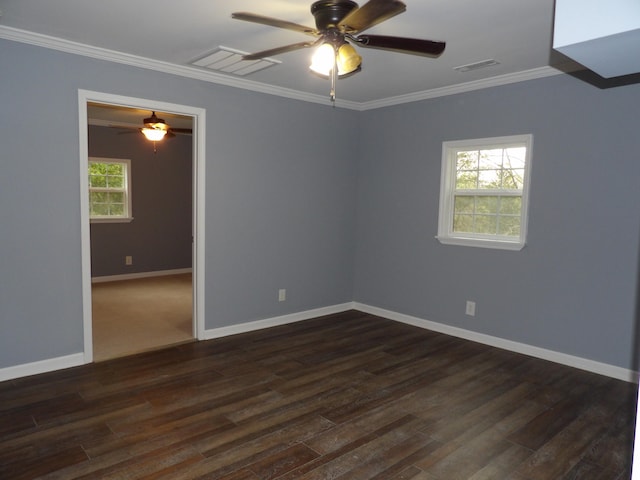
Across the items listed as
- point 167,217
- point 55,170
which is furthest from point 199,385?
point 167,217

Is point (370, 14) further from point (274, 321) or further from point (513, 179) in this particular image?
point (274, 321)

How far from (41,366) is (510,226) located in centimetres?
411

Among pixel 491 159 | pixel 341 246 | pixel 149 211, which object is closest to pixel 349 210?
pixel 341 246

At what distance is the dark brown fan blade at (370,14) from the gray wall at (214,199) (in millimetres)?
2222

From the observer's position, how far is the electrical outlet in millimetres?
4407

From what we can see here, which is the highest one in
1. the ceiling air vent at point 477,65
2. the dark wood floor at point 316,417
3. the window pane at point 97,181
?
the ceiling air vent at point 477,65

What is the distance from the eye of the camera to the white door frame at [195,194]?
11.4 feet

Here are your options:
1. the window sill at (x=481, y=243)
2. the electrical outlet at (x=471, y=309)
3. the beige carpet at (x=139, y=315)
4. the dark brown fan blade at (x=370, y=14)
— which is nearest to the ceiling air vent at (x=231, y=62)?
the dark brown fan blade at (x=370, y=14)

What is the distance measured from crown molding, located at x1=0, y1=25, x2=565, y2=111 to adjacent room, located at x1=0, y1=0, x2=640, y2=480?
0.02 meters

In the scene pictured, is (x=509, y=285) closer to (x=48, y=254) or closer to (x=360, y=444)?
(x=360, y=444)

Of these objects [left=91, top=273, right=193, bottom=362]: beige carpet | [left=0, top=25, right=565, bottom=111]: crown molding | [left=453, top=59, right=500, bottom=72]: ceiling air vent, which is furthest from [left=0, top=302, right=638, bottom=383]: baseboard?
[left=453, top=59, right=500, bottom=72]: ceiling air vent

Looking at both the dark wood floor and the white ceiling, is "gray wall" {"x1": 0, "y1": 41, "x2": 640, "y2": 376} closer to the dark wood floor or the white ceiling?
the white ceiling

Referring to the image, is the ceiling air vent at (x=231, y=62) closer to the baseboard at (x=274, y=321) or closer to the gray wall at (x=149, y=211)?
the baseboard at (x=274, y=321)

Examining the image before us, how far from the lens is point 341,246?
541cm
